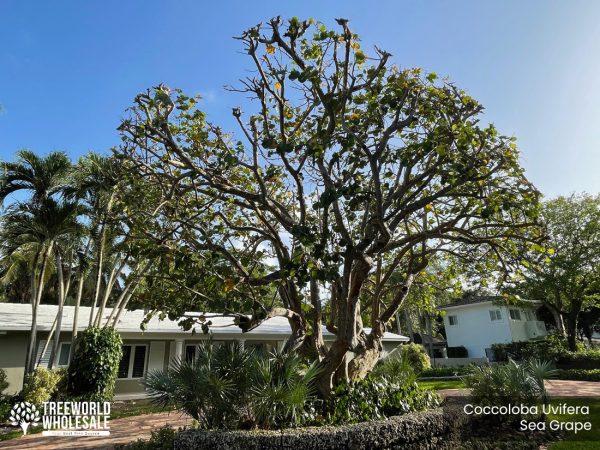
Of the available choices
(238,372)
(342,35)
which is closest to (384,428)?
(238,372)

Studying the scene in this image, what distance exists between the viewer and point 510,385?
9.05m

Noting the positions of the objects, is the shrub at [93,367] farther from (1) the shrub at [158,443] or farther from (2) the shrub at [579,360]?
(2) the shrub at [579,360]

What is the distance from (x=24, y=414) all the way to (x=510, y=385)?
13.6m

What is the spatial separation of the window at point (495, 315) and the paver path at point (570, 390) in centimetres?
1734

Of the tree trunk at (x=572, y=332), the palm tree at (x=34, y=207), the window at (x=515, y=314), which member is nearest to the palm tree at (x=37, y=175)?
the palm tree at (x=34, y=207)

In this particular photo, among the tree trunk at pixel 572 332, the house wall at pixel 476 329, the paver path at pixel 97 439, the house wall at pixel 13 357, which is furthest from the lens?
the house wall at pixel 476 329

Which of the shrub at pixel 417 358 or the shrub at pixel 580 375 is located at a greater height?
the shrub at pixel 417 358

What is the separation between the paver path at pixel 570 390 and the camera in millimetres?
13688

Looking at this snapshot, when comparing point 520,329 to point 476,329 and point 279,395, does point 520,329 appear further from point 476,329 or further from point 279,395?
point 279,395

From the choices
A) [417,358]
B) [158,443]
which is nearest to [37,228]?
[158,443]

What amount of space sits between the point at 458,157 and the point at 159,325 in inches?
610

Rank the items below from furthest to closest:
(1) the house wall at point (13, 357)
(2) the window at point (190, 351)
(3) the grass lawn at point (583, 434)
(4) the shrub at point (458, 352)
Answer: (4) the shrub at point (458, 352), (2) the window at point (190, 351), (1) the house wall at point (13, 357), (3) the grass lawn at point (583, 434)

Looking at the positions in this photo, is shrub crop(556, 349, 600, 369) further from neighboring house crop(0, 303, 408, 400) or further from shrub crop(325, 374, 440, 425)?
shrub crop(325, 374, 440, 425)

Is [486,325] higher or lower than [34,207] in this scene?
lower
